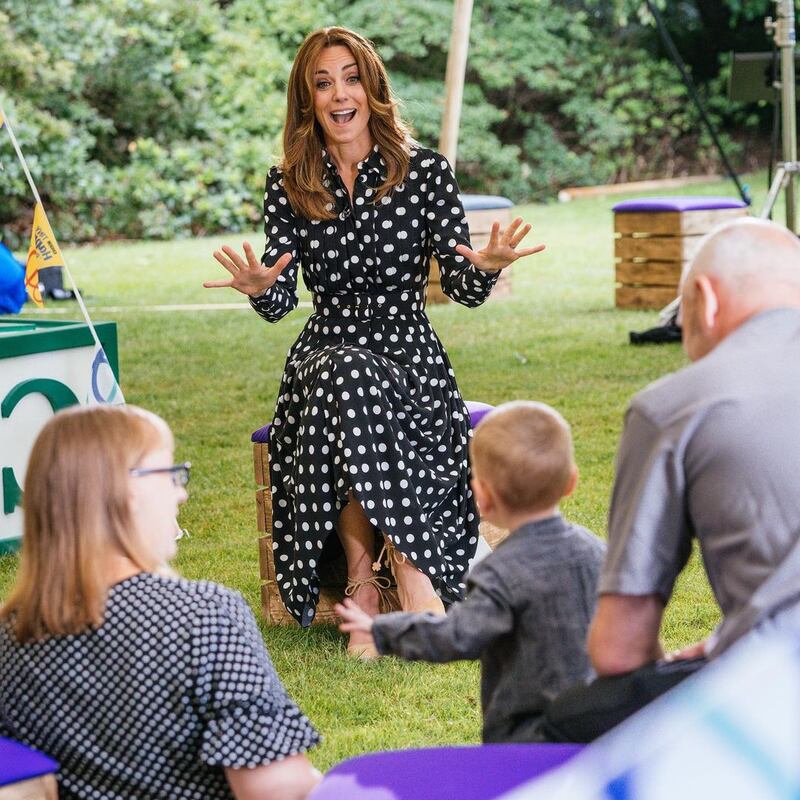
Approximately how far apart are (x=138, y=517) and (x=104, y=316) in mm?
8364

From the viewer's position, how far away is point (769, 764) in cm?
112

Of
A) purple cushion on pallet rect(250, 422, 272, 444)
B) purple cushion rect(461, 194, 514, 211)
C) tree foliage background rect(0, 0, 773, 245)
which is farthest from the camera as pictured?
tree foliage background rect(0, 0, 773, 245)

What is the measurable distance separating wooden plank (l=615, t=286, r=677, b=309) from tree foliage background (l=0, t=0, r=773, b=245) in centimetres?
626

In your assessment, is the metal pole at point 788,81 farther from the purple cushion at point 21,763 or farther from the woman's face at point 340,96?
the purple cushion at point 21,763

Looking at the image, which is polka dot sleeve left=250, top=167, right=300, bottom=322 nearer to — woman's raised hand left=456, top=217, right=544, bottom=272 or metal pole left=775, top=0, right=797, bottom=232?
woman's raised hand left=456, top=217, right=544, bottom=272

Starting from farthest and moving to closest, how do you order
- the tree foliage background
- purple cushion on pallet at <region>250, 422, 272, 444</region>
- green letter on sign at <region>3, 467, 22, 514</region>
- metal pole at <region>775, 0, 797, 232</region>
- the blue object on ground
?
the tree foliage background
metal pole at <region>775, 0, 797, 232</region>
the blue object on ground
green letter on sign at <region>3, 467, 22, 514</region>
purple cushion on pallet at <region>250, 422, 272, 444</region>

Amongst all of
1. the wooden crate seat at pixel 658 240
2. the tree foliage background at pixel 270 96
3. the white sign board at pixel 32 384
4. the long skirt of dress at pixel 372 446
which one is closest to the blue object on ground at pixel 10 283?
the white sign board at pixel 32 384

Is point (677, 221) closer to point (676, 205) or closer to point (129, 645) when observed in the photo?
point (676, 205)

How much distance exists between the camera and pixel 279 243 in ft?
12.2

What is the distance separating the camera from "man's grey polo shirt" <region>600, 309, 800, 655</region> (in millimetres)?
1669

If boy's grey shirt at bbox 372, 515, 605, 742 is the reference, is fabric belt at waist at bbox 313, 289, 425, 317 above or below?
above

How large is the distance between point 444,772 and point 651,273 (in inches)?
319

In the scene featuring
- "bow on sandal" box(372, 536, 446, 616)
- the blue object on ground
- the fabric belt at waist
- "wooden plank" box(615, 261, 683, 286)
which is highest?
the fabric belt at waist

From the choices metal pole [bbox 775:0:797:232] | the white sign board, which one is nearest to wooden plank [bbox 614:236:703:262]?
metal pole [bbox 775:0:797:232]
